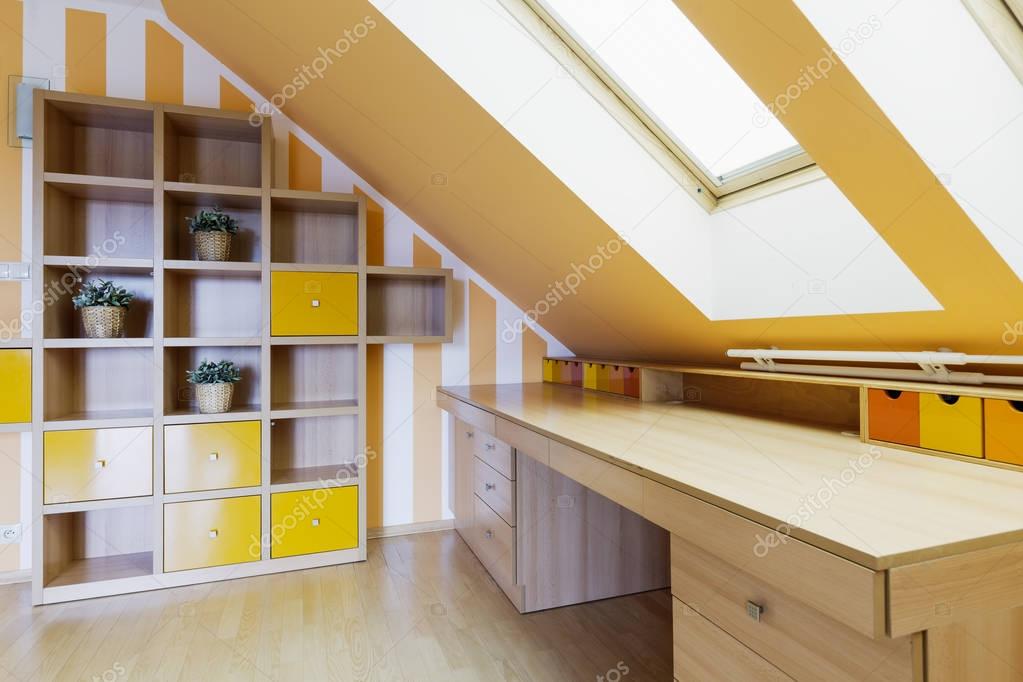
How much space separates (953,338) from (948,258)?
0.28m

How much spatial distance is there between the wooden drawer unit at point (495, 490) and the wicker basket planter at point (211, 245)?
4.83 feet

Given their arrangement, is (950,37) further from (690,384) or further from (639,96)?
(690,384)

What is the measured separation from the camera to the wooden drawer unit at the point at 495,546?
2068 mm

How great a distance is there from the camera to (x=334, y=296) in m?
2.57

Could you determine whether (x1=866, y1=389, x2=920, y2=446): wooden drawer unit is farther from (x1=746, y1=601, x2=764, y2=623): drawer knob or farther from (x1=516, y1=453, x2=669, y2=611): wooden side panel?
(x1=516, y1=453, x2=669, y2=611): wooden side panel

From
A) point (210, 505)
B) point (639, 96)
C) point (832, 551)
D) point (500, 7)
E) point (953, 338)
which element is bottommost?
point (210, 505)

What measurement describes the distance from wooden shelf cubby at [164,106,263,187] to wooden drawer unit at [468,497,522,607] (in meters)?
1.84

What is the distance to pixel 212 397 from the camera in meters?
2.41

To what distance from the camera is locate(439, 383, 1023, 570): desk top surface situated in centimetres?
74

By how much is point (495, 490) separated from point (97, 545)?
1865mm

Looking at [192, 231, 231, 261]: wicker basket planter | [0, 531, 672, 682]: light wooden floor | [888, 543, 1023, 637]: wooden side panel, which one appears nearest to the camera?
[888, 543, 1023, 637]: wooden side panel

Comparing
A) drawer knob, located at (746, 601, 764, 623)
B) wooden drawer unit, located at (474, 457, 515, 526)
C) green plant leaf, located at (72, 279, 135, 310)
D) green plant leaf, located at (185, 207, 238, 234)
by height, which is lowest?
wooden drawer unit, located at (474, 457, 515, 526)

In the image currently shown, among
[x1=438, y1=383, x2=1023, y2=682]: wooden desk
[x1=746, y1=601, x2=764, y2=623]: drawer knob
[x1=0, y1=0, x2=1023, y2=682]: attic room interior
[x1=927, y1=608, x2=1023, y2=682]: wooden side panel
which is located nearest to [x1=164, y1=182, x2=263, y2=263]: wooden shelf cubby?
[x1=0, y1=0, x2=1023, y2=682]: attic room interior

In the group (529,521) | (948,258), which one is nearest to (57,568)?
(529,521)
